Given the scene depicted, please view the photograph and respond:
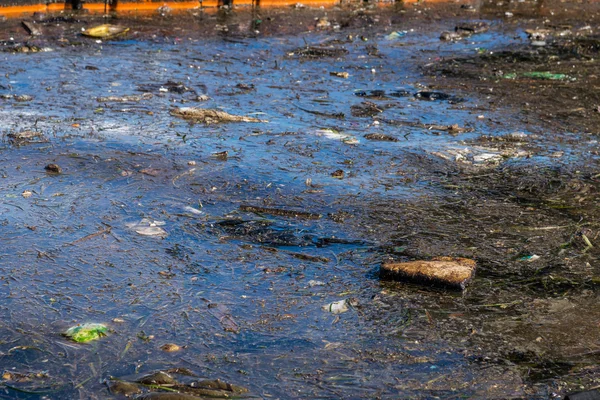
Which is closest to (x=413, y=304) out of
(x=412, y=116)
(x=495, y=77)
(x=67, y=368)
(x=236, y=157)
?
(x=67, y=368)

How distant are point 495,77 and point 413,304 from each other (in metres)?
4.95

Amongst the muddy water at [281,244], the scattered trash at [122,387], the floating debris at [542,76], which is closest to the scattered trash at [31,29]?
the muddy water at [281,244]

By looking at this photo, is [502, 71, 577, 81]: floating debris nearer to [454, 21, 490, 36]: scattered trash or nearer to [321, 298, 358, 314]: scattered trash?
[454, 21, 490, 36]: scattered trash

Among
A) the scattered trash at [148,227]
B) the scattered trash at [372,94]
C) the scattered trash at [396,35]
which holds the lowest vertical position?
the scattered trash at [148,227]

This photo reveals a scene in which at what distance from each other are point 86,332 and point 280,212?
1.52 meters

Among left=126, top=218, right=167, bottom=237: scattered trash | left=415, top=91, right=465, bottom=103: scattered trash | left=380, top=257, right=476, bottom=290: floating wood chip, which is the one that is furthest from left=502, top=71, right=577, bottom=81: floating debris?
left=126, top=218, right=167, bottom=237: scattered trash

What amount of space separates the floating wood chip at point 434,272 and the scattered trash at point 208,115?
2.69 meters

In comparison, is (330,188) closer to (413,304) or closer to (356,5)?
(413,304)

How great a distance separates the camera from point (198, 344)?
2947mm

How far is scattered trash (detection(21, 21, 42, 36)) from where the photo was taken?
28.5 ft

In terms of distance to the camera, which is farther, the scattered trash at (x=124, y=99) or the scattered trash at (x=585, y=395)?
the scattered trash at (x=124, y=99)

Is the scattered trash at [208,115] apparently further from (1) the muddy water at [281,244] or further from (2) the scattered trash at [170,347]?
(2) the scattered trash at [170,347]

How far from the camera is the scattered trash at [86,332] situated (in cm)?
293

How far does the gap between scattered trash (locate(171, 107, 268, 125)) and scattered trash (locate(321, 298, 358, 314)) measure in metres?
2.86
